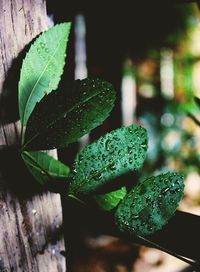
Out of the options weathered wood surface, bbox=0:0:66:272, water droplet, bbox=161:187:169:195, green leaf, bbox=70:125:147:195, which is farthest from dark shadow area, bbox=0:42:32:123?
water droplet, bbox=161:187:169:195

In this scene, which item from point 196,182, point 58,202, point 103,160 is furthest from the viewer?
point 196,182

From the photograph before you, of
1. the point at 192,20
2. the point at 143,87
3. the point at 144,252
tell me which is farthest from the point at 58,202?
the point at 192,20

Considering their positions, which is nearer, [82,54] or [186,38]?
[82,54]

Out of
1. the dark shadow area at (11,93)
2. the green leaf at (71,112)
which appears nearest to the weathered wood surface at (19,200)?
the dark shadow area at (11,93)

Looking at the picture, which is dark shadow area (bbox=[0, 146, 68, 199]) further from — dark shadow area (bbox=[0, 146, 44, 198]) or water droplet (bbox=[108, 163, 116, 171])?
water droplet (bbox=[108, 163, 116, 171])

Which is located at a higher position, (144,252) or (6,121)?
(6,121)

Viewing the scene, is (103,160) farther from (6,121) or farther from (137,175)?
(6,121)

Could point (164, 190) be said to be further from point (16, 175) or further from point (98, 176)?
point (16, 175)
